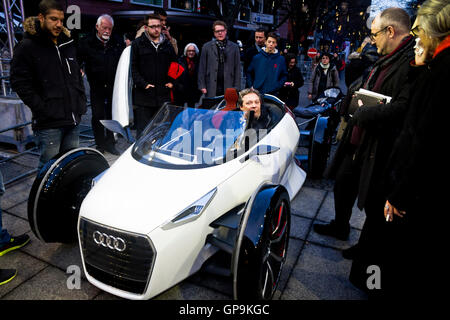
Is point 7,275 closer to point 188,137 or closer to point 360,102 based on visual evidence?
point 188,137

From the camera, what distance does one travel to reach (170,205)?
7.35 feet

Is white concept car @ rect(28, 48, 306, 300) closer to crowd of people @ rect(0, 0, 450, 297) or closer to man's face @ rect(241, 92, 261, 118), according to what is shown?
man's face @ rect(241, 92, 261, 118)

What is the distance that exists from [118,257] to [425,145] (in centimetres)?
194

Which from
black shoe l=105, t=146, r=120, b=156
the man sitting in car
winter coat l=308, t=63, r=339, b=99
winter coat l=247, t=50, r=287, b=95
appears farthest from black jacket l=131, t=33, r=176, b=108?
winter coat l=308, t=63, r=339, b=99

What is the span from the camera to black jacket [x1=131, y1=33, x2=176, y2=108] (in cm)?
457

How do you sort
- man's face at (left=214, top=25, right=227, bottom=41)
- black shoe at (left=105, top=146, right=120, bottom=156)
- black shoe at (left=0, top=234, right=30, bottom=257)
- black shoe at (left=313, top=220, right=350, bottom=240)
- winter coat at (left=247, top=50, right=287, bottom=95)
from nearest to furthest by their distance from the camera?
black shoe at (left=0, top=234, right=30, bottom=257) → black shoe at (left=313, top=220, right=350, bottom=240) → man's face at (left=214, top=25, right=227, bottom=41) → black shoe at (left=105, top=146, right=120, bottom=156) → winter coat at (left=247, top=50, right=287, bottom=95)

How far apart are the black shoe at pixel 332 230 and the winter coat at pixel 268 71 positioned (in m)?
2.98

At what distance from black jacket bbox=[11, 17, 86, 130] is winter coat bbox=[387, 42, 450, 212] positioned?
314cm

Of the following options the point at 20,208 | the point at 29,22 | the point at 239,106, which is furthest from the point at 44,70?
the point at 239,106

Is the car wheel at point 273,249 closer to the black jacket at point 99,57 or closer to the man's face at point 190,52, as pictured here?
the black jacket at point 99,57

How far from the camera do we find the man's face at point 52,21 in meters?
3.09

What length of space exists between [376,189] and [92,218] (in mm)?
2075

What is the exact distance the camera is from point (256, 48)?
6.50 metres
